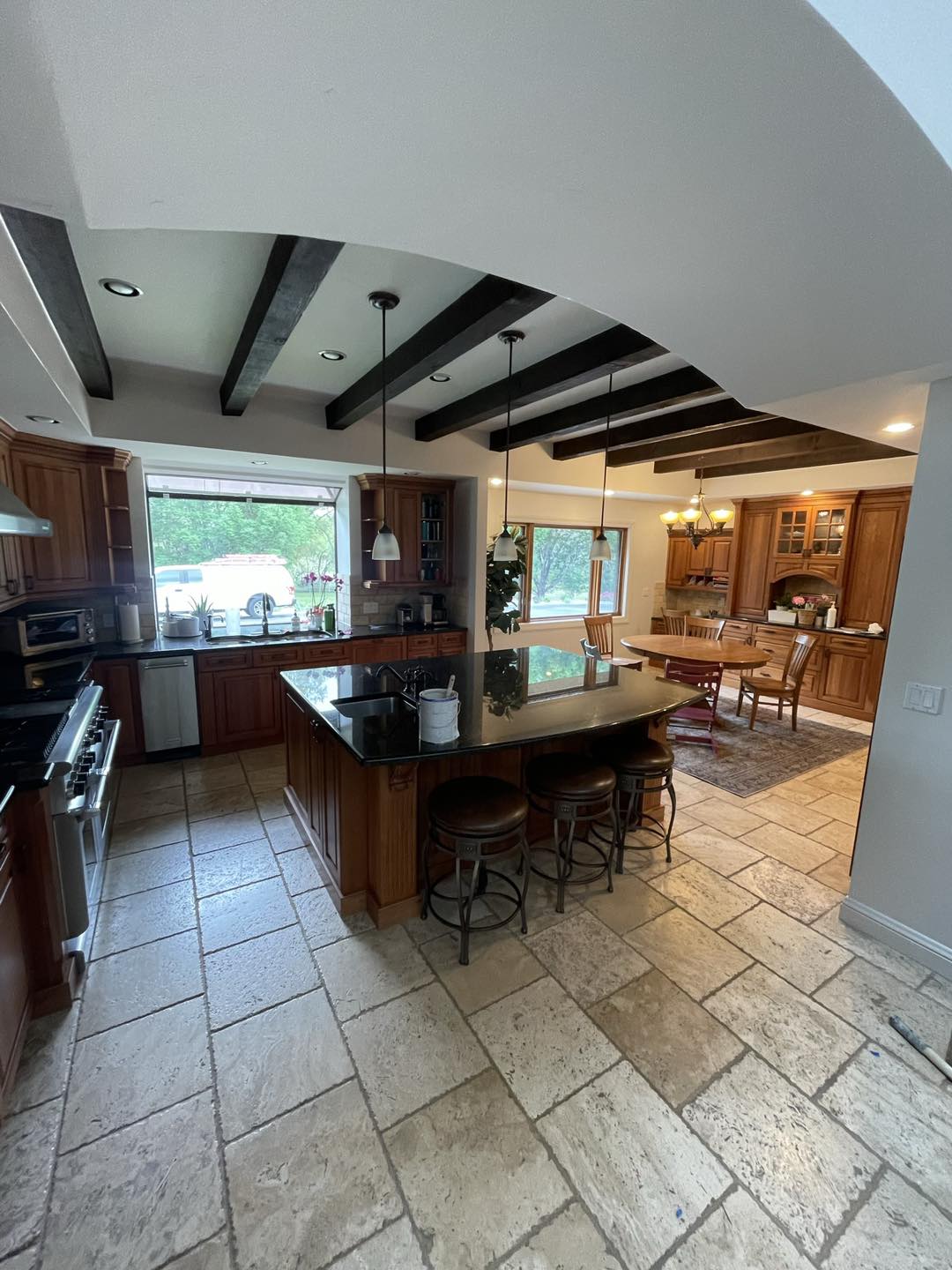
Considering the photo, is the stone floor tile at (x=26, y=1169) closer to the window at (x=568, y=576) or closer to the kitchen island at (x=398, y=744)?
the kitchen island at (x=398, y=744)

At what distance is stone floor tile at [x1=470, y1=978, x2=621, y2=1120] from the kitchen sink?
1.25 meters

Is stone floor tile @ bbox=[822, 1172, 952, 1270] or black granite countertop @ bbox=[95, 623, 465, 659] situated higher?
black granite countertop @ bbox=[95, 623, 465, 659]

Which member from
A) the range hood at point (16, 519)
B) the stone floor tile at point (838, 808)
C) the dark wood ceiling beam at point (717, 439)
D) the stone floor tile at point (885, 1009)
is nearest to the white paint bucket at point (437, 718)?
the stone floor tile at point (885, 1009)

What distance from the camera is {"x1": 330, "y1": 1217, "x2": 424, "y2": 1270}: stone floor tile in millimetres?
1208

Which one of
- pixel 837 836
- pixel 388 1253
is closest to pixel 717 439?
pixel 837 836

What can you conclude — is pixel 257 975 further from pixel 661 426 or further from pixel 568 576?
pixel 568 576

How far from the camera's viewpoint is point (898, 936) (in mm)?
2244

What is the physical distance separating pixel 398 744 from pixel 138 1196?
53.8 inches

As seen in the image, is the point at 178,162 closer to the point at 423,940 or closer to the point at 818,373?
the point at 818,373

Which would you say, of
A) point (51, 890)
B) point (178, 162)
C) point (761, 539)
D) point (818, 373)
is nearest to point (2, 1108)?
point (51, 890)

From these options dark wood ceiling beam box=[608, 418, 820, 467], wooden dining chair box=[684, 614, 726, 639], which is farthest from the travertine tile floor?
wooden dining chair box=[684, 614, 726, 639]

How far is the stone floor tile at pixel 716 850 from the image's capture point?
2.85m

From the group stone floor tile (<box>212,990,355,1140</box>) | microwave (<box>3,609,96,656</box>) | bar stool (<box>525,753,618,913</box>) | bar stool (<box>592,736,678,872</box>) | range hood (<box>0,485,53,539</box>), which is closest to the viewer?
stone floor tile (<box>212,990,355,1140</box>)

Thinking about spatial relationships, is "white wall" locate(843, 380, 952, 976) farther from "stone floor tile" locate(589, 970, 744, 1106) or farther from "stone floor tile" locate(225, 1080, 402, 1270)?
"stone floor tile" locate(225, 1080, 402, 1270)
